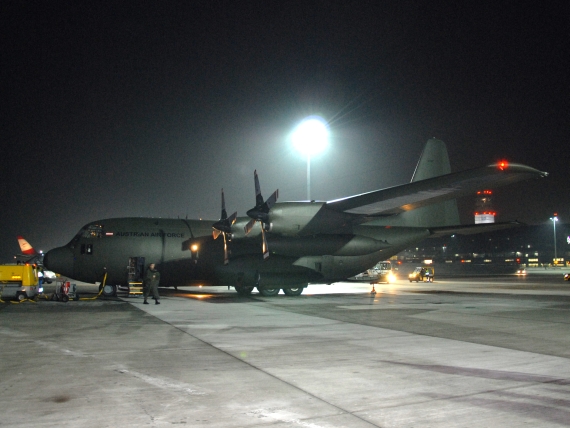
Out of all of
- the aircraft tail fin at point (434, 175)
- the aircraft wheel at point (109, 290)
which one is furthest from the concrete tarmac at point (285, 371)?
the aircraft tail fin at point (434, 175)

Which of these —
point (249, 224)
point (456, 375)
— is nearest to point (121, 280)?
point (249, 224)

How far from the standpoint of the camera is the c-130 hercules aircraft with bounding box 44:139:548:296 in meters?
22.4

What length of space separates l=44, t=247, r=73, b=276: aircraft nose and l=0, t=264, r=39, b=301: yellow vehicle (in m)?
1.94

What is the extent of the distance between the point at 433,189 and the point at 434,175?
798 cm

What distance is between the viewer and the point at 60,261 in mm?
23469

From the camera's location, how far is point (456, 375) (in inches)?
306

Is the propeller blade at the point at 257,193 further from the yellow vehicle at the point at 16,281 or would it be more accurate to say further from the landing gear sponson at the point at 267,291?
the yellow vehicle at the point at 16,281

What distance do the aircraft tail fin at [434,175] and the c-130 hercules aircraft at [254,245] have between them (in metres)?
2.26

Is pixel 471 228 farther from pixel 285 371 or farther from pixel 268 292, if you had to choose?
pixel 285 371

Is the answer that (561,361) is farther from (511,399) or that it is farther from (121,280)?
(121,280)

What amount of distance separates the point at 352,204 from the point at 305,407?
16.1 m

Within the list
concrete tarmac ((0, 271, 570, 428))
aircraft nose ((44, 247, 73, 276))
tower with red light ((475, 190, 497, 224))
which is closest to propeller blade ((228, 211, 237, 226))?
aircraft nose ((44, 247, 73, 276))

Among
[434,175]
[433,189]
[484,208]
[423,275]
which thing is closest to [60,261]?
[433,189]

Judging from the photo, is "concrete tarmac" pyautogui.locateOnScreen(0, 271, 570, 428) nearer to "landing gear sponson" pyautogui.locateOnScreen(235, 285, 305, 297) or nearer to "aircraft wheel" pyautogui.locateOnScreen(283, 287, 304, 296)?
"landing gear sponson" pyautogui.locateOnScreen(235, 285, 305, 297)
